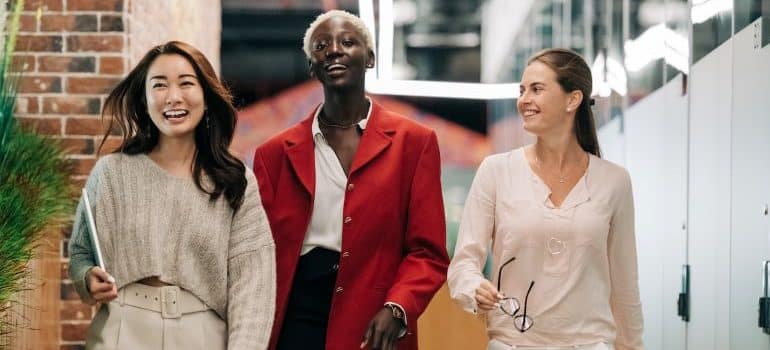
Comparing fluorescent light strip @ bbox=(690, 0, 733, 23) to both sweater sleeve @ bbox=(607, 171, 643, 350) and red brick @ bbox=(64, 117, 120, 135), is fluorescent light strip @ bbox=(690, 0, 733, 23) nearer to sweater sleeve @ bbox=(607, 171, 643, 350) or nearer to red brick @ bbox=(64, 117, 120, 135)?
sweater sleeve @ bbox=(607, 171, 643, 350)

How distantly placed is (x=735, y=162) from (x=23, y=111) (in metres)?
2.63

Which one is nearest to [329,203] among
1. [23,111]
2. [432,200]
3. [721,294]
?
[432,200]

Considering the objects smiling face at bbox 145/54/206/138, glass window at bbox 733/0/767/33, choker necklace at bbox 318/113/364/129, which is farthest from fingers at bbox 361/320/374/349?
glass window at bbox 733/0/767/33

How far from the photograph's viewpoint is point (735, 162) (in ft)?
11.2

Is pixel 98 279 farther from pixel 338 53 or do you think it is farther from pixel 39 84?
pixel 39 84

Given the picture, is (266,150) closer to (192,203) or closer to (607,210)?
(192,203)

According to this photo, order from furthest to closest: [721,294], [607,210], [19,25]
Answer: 1. [19,25]
2. [721,294]
3. [607,210]

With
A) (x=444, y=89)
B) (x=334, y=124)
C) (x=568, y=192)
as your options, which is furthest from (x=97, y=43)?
(x=444, y=89)

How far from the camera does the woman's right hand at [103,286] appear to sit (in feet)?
7.97

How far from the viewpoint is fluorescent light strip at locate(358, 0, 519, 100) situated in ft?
23.3

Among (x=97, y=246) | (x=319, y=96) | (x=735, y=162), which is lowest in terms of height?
(x=97, y=246)

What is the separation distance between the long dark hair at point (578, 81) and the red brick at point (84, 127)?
79.0 inches

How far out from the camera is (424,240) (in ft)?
9.45

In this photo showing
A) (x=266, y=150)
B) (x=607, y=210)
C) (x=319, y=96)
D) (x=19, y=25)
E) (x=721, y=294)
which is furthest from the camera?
(x=319, y=96)
